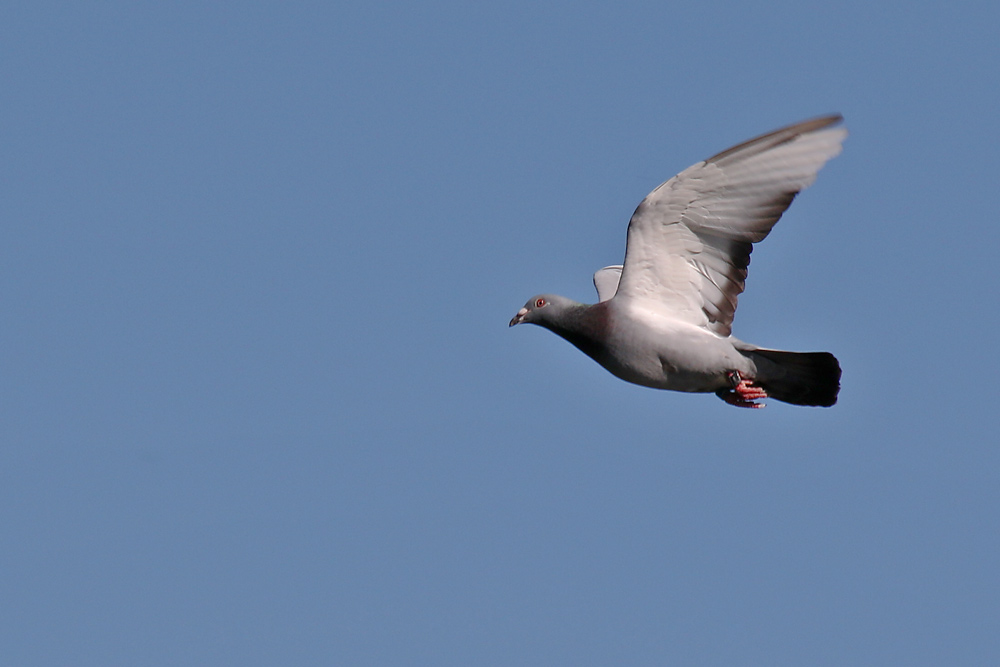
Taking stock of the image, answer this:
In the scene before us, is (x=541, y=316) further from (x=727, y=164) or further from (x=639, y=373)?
(x=727, y=164)

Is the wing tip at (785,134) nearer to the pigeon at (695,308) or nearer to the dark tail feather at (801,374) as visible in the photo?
A: the pigeon at (695,308)

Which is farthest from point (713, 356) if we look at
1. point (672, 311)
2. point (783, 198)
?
point (783, 198)

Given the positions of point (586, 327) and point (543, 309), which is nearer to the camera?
point (586, 327)

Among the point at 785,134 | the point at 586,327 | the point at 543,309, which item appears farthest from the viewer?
the point at 543,309

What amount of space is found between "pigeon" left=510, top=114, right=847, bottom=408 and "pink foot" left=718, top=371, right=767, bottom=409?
1 cm

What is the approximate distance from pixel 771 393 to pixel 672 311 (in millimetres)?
1508

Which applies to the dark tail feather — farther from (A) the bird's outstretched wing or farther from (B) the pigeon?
(A) the bird's outstretched wing

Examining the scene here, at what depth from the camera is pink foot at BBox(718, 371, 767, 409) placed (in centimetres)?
1652

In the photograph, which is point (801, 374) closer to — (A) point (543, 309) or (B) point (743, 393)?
(B) point (743, 393)

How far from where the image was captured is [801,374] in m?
16.5

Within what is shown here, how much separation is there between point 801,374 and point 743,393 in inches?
27.3

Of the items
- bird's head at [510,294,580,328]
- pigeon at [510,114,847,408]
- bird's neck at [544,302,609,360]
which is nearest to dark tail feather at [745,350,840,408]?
pigeon at [510,114,847,408]

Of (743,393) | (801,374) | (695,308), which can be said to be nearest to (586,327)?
(695,308)

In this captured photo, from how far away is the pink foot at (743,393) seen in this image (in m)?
16.5
